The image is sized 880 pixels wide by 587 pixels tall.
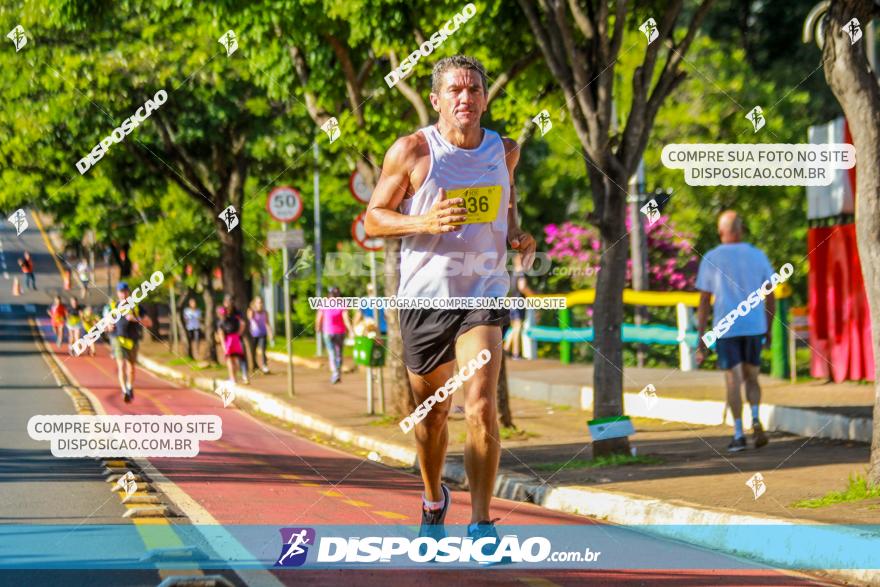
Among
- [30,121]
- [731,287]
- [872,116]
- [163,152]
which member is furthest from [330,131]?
[163,152]

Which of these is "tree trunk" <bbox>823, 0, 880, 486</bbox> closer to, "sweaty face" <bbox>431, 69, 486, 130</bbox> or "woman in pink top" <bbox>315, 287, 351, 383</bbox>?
"sweaty face" <bbox>431, 69, 486, 130</bbox>

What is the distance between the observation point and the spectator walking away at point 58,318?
125ft

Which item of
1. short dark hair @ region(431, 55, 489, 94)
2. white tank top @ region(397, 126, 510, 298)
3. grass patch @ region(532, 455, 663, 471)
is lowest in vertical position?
grass patch @ region(532, 455, 663, 471)

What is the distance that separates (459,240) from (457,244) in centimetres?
2

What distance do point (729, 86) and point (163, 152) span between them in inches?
539

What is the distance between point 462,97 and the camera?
738 centimetres

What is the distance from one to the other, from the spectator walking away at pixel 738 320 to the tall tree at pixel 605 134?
0.75 m

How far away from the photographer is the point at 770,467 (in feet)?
38.5

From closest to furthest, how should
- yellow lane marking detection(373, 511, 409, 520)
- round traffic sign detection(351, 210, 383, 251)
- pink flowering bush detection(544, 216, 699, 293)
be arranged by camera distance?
1. yellow lane marking detection(373, 511, 409, 520)
2. round traffic sign detection(351, 210, 383, 251)
3. pink flowering bush detection(544, 216, 699, 293)

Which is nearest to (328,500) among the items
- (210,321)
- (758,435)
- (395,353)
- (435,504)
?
(435,504)

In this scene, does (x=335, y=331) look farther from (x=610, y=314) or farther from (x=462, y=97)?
(x=462, y=97)

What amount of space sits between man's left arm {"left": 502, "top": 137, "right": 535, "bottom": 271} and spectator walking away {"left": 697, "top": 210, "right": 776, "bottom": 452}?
5.59 metres

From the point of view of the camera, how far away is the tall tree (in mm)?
13070

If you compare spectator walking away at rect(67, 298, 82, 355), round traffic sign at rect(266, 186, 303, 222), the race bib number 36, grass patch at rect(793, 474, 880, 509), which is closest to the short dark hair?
the race bib number 36
